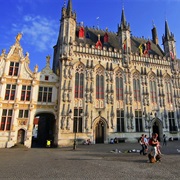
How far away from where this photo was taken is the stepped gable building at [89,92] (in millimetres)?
23453

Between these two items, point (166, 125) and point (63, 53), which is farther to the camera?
point (166, 125)

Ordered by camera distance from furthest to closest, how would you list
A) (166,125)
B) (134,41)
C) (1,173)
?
(134,41) < (166,125) < (1,173)

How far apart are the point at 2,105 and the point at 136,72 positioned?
24.0 metres

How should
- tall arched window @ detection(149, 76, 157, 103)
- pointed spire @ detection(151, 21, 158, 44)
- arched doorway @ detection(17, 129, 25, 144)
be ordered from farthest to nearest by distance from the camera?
pointed spire @ detection(151, 21, 158, 44) → tall arched window @ detection(149, 76, 157, 103) → arched doorway @ detection(17, 129, 25, 144)

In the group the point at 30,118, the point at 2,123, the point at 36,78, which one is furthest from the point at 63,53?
the point at 2,123

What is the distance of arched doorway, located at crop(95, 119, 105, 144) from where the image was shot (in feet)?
84.4

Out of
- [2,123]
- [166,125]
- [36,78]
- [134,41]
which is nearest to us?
[2,123]

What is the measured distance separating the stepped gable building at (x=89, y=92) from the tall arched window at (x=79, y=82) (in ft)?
0.55

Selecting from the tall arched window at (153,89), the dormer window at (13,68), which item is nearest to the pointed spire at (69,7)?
the dormer window at (13,68)

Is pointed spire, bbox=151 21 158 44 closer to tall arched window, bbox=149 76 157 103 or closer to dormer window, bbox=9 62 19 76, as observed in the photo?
tall arched window, bbox=149 76 157 103

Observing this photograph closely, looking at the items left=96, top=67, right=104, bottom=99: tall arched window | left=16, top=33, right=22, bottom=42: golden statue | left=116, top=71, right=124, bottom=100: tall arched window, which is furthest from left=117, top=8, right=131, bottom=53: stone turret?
left=16, top=33, right=22, bottom=42: golden statue

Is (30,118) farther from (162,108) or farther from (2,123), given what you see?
(162,108)

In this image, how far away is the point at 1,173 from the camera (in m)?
7.30

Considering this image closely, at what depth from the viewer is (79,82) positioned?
26859 millimetres
